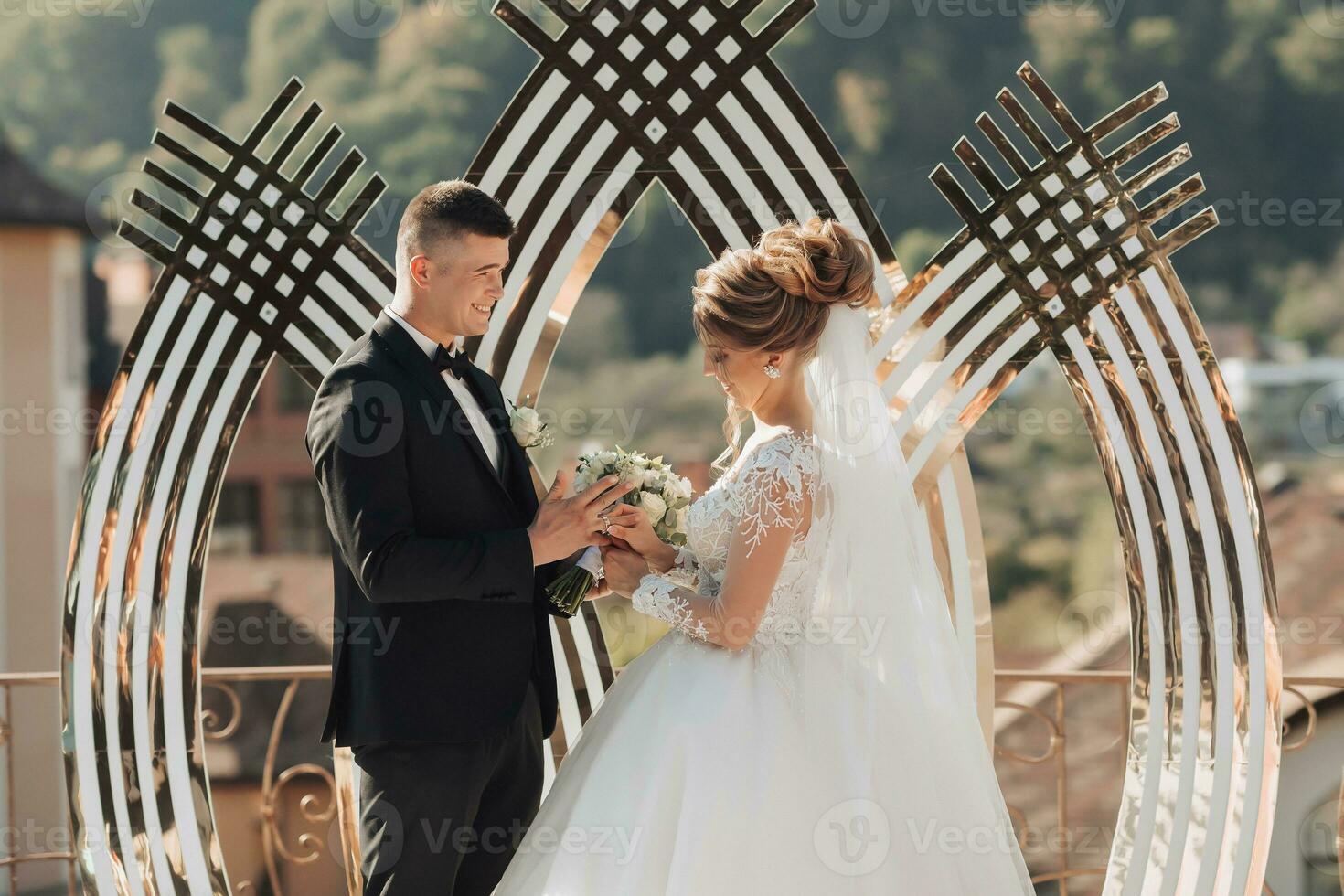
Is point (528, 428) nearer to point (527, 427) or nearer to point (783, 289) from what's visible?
point (527, 427)

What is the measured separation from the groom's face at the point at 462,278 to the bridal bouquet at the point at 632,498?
15.7 inches

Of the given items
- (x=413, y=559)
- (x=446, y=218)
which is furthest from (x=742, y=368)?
(x=413, y=559)

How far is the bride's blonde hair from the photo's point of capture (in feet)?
8.95

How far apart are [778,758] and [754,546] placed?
42cm

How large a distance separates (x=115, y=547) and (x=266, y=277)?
813 mm

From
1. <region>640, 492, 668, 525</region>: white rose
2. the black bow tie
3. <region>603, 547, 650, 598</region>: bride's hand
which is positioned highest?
the black bow tie

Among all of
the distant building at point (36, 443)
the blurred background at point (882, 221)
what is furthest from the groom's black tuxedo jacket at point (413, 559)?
the blurred background at point (882, 221)

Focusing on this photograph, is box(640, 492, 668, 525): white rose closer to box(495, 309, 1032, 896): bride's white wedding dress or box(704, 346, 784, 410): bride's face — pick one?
box(495, 309, 1032, 896): bride's white wedding dress

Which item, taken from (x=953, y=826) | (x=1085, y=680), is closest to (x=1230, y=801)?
(x=1085, y=680)

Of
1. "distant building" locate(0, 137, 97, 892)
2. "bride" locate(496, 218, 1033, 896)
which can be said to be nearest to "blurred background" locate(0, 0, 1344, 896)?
"distant building" locate(0, 137, 97, 892)

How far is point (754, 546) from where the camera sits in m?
2.62

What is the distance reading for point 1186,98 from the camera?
24531mm

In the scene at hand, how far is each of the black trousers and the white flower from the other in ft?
1.87

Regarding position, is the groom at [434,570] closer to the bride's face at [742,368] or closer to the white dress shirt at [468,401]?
the white dress shirt at [468,401]
